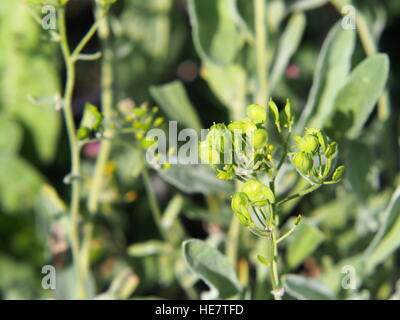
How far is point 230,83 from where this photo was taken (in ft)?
3.57

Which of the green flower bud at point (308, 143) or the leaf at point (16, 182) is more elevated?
the leaf at point (16, 182)

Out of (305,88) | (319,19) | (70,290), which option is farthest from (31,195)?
(319,19)

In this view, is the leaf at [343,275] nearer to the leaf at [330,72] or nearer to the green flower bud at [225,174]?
the leaf at [330,72]

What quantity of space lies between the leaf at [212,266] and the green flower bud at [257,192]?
0.17 m

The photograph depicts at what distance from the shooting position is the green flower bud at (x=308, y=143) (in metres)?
0.62

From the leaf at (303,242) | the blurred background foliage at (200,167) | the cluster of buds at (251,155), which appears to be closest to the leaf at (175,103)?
the blurred background foliage at (200,167)

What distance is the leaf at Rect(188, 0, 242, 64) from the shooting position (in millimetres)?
989

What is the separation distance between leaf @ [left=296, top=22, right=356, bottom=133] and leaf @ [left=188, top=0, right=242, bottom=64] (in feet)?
0.57

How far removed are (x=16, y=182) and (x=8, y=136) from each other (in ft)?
0.28

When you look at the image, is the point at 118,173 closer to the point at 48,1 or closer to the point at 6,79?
the point at 6,79

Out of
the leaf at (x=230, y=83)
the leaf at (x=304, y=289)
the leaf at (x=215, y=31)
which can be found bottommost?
the leaf at (x=304, y=289)

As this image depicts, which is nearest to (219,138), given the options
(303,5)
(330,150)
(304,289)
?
(330,150)

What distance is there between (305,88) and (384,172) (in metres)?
0.26

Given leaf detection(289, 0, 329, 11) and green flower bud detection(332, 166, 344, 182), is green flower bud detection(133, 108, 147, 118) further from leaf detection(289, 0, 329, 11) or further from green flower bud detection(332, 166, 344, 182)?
leaf detection(289, 0, 329, 11)
